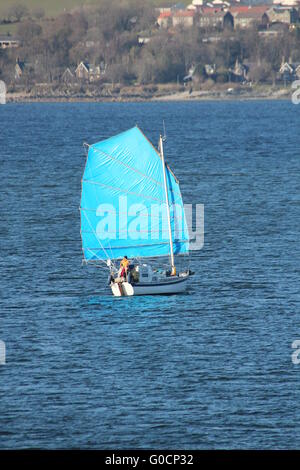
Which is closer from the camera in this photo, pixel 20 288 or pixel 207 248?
pixel 20 288

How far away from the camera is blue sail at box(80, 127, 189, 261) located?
207 ft

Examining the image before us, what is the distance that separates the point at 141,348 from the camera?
50750mm

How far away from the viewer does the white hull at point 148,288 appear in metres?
60.6

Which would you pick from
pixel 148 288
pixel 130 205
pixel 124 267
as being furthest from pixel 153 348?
pixel 130 205

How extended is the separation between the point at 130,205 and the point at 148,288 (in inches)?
219

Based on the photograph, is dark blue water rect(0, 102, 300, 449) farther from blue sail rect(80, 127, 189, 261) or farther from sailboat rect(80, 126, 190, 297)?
blue sail rect(80, 127, 189, 261)

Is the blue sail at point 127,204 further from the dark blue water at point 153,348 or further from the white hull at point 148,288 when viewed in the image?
the dark blue water at point 153,348

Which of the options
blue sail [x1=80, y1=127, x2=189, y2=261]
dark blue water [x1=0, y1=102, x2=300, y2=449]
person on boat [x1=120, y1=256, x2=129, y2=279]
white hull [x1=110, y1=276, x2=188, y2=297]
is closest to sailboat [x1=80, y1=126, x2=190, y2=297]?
blue sail [x1=80, y1=127, x2=189, y2=261]

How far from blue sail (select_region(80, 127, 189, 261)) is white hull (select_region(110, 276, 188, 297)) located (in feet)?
7.20

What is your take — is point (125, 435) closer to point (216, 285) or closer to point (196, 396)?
point (196, 396)

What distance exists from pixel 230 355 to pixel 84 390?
310 inches

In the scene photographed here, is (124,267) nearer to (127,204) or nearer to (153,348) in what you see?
(127,204)

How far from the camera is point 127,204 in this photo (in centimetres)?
6375

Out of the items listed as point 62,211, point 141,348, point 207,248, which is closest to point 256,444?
point 141,348
